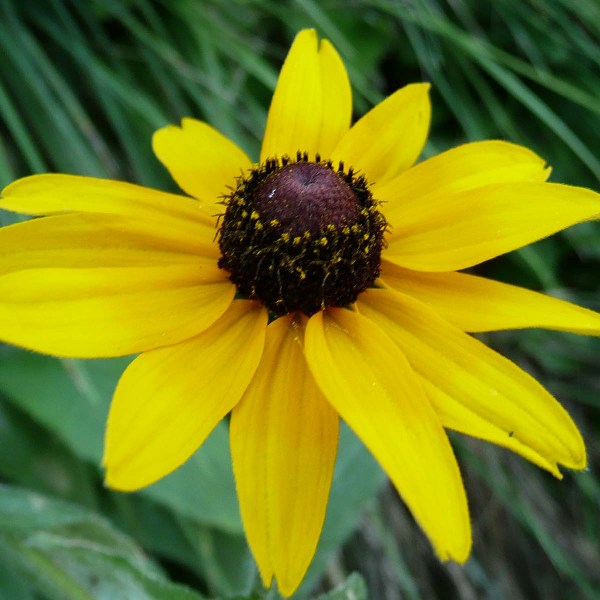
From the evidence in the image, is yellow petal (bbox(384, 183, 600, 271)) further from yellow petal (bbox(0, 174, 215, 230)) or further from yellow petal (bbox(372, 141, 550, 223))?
yellow petal (bbox(0, 174, 215, 230))

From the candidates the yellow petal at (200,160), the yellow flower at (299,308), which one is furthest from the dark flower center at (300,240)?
the yellow petal at (200,160)

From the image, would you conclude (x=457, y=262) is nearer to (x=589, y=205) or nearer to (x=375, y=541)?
(x=589, y=205)

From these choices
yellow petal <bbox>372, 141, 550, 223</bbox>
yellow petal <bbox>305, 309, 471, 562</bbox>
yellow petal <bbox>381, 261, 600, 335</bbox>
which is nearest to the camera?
yellow petal <bbox>305, 309, 471, 562</bbox>

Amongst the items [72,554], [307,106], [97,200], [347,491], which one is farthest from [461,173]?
[72,554]

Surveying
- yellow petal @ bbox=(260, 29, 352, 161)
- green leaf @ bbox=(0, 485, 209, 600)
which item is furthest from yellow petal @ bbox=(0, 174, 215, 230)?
green leaf @ bbox=(0, 485, 209, 600)

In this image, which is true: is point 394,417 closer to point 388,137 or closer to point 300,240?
point 300,240

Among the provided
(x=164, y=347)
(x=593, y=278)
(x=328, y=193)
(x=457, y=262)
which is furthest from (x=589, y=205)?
(x=593, y=278)
